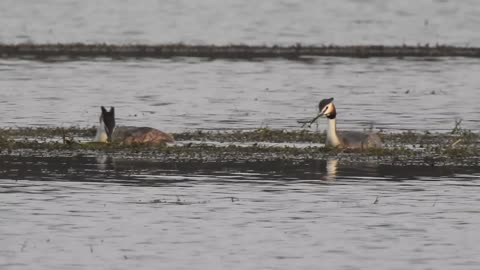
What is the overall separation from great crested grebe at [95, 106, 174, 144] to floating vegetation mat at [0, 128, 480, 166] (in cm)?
23

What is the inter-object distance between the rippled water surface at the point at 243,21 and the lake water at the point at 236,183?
7649 mm

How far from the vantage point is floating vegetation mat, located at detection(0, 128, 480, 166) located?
22.7 metres

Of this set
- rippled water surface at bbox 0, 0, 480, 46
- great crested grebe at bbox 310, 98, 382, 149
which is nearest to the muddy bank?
rippled water surface at bbox 0, 0, 480, 46

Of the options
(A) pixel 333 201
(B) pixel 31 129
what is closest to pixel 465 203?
(A) pixel 333 201

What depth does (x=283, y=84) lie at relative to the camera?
1464 inches

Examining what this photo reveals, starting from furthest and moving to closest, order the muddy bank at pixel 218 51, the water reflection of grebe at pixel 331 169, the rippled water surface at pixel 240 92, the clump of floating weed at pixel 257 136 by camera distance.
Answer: the muddy bank at pixel 218 51 < the rippled water surface at pixel 240 92 < the clump of floating weed at pixel 257 136 < the water reflection of grebe at pixel 331 169

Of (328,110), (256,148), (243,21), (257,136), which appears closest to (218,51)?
(243,21)

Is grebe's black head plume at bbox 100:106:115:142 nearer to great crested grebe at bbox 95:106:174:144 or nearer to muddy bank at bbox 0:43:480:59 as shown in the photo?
great crested grebe at bbox 95:106:174:144

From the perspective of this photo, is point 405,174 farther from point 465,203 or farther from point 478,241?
point 478,241

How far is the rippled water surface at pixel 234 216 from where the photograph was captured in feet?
51.4

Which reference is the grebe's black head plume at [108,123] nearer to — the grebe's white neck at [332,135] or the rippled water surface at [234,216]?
the rippled water surface at [234,216]

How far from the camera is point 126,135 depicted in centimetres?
2448

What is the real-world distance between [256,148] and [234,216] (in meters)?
5.41

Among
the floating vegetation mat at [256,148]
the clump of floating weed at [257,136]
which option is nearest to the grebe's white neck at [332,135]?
the floating vegetation mat at [256,148]
